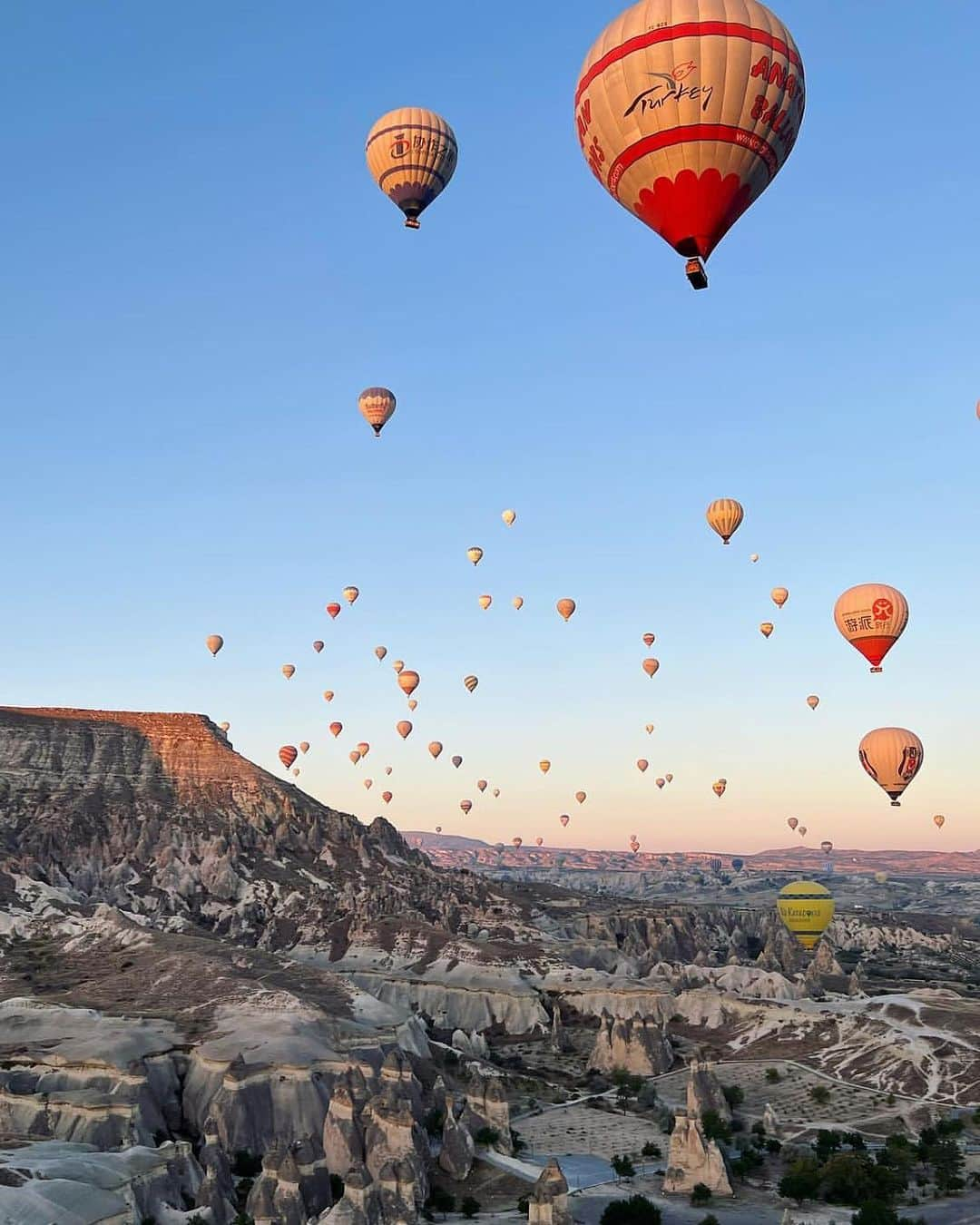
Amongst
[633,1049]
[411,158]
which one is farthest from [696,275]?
[633,1049]

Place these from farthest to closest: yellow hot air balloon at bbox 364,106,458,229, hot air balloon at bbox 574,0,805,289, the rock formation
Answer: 1. the rock formation
2. yellow hot air balloon at bbox 364,106,458,229
3. hot air balloon at bbox 574,0,805,289

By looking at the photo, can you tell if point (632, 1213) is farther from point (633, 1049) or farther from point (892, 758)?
point (633, 1049)

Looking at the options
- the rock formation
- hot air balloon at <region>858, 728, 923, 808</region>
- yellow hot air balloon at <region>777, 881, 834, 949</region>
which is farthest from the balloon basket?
yellow hot air balloon at <region>777, 881, 834, 949</region>

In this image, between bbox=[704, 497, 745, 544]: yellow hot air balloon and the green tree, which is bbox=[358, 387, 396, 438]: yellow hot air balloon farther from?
the green tree

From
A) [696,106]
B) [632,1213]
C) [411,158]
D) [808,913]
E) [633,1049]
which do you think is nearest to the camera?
[696,106]

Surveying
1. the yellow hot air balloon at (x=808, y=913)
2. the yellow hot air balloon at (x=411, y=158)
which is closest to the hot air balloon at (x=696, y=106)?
the yellow hot air balloon at (x=411, y=158)

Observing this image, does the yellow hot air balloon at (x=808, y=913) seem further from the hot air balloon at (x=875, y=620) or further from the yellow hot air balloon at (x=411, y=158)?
the yellow hot air balloon at (x=411, y=158)

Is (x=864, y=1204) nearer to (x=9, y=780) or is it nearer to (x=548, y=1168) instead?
(x=548, y=1168)
